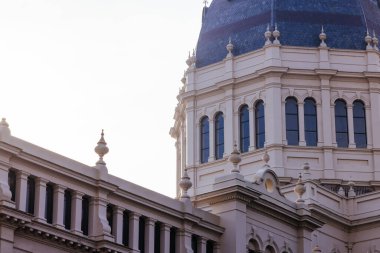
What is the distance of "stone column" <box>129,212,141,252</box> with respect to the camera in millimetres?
50062

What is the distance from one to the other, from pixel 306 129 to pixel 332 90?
11.4 ft

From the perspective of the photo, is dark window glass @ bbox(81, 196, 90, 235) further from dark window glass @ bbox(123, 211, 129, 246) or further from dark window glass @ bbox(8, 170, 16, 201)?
dark window glass @ bbox(8, 170, 16, 201)

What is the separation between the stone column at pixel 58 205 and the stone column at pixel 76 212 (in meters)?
0.66

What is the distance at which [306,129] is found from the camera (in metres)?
72.6

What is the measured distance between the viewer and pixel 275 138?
71438mm

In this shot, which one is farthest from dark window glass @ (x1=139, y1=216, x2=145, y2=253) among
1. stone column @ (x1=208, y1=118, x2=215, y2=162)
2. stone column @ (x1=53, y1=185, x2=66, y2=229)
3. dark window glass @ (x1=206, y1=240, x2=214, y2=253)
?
stone column @ (x1=208, y1=118, x2=215, y2=162)

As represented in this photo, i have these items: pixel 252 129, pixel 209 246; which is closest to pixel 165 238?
pixel 209 246

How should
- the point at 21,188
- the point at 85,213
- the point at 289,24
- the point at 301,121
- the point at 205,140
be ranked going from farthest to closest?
the point at 289,24 → the point at 205,140 → the point at 301,121 → the point at 85,213 → the point at 21,188

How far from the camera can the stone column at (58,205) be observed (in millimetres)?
46250

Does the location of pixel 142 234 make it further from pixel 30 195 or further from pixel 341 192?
pixel 341 192

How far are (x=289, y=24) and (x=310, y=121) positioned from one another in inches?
297

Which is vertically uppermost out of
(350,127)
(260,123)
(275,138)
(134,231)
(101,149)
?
(260,123)

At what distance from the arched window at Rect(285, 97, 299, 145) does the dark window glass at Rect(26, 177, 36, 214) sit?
2934 centimetres

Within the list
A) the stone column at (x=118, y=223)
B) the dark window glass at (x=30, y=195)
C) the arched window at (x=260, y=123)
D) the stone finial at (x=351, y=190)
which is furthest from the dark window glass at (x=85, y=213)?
the arched window at (x=260, y=123)
